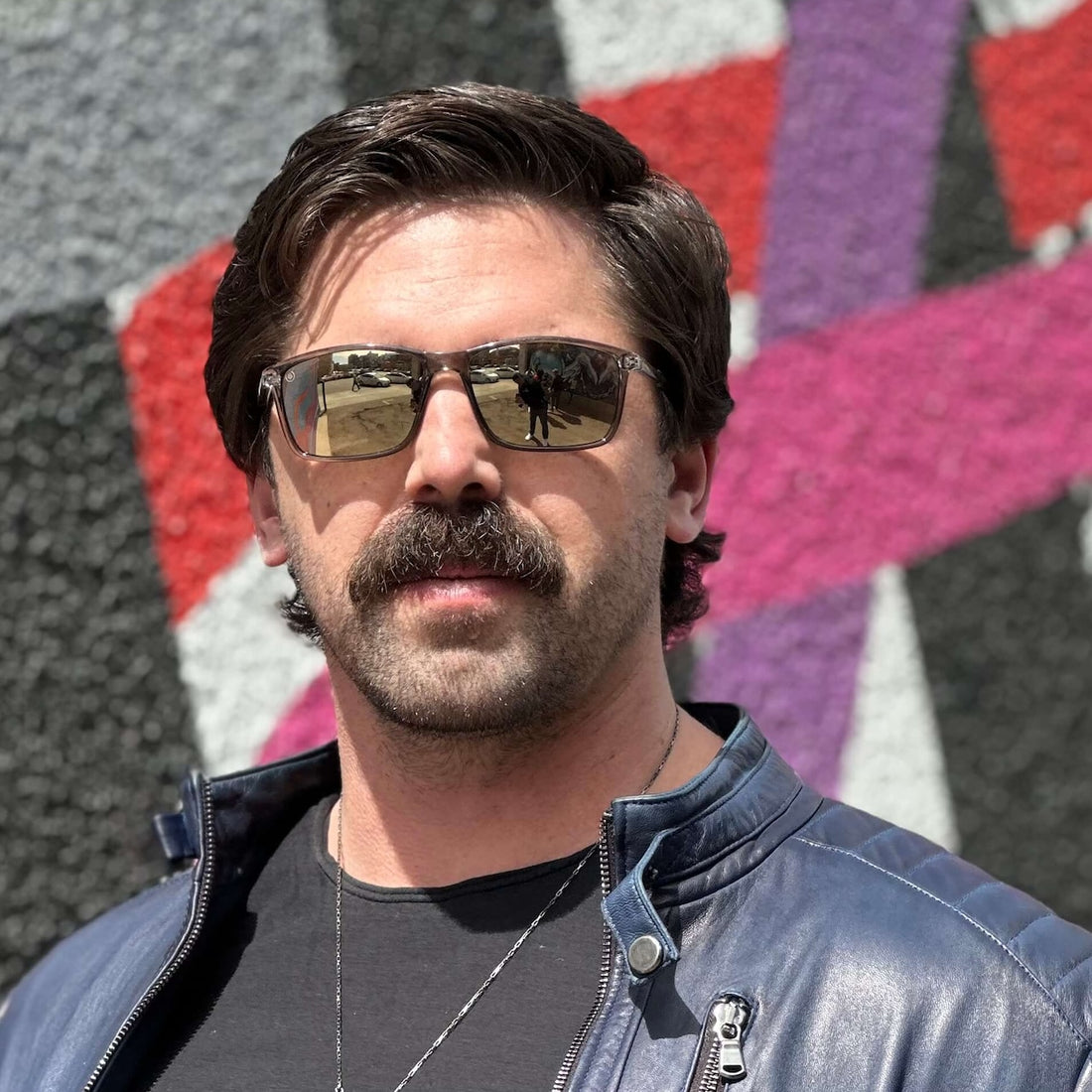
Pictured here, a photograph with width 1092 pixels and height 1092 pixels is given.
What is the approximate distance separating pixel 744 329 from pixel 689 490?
908mm

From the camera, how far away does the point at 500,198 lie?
168cm

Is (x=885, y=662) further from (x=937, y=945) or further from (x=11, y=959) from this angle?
(x=11, y=959)

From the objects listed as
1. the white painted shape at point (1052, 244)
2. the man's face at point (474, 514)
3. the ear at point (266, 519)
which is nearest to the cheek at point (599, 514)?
the man's face at point (474, 514)

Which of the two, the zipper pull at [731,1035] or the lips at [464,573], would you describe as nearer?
the zipper pull at [731,1035]

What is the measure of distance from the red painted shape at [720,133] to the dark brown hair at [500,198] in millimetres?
749

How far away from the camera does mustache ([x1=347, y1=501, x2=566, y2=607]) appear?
1.49 meters

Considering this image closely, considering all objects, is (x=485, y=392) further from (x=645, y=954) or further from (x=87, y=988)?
(x=87, y=988)

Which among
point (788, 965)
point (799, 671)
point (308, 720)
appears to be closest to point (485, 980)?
point (788, 965)

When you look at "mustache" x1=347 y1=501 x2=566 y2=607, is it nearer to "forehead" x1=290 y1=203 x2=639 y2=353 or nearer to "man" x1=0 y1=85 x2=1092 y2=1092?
"man" x1=0 y1=85 x2=1092 y2=1092

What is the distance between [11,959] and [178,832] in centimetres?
84

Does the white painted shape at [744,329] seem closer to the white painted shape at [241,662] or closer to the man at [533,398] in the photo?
the white painted shape at [241,662]

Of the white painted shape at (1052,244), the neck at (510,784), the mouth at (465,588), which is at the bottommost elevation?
the neck at (510,784)

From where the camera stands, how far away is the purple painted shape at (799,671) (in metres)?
2.62

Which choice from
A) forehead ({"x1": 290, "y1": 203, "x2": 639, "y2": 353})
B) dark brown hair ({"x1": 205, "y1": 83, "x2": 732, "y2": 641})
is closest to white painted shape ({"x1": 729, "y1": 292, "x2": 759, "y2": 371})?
dark brown hair ({"x1": 205, "y1": 83, "x2": 732, "y2": 641})
